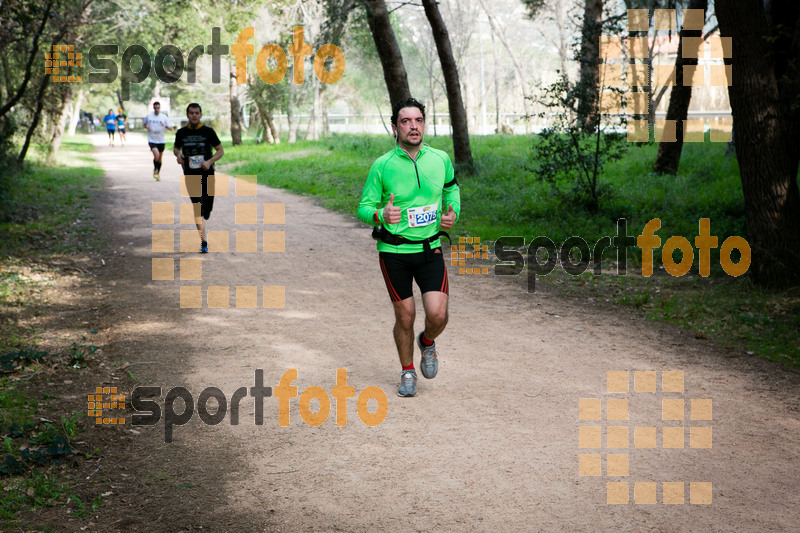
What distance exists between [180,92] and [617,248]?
71.8 meters

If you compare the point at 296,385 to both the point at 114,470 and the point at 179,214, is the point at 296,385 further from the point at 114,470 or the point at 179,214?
the point at 179,214

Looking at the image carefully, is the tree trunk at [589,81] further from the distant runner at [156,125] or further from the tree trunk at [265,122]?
the tree trunk at [265,122]

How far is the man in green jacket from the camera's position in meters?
5.47

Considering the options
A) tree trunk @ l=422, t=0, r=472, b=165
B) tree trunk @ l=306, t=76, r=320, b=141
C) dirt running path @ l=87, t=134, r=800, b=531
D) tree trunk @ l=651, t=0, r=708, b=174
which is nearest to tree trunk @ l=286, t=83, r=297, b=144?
tree trunk @ l=306, t=76, r=320, b=141

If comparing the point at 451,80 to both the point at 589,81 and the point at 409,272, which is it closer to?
the point at 589,81

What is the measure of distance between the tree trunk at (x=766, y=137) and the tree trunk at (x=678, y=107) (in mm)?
6690

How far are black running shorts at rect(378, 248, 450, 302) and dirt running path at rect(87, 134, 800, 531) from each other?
876 mm

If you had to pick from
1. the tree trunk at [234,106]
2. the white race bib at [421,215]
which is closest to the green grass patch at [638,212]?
the white race bib at [421,215]

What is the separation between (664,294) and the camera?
9.33 m

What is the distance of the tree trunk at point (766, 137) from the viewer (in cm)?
873

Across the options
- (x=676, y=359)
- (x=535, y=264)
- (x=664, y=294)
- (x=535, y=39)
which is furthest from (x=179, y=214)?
(x=535, y=39)

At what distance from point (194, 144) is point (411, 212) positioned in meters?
6.89

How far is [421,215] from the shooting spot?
5.57 m

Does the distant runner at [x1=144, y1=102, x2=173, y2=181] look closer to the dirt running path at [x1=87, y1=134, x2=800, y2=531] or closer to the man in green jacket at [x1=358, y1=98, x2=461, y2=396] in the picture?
the dirt running path at [x1=87, y1=134, x2=800, y2=531]
